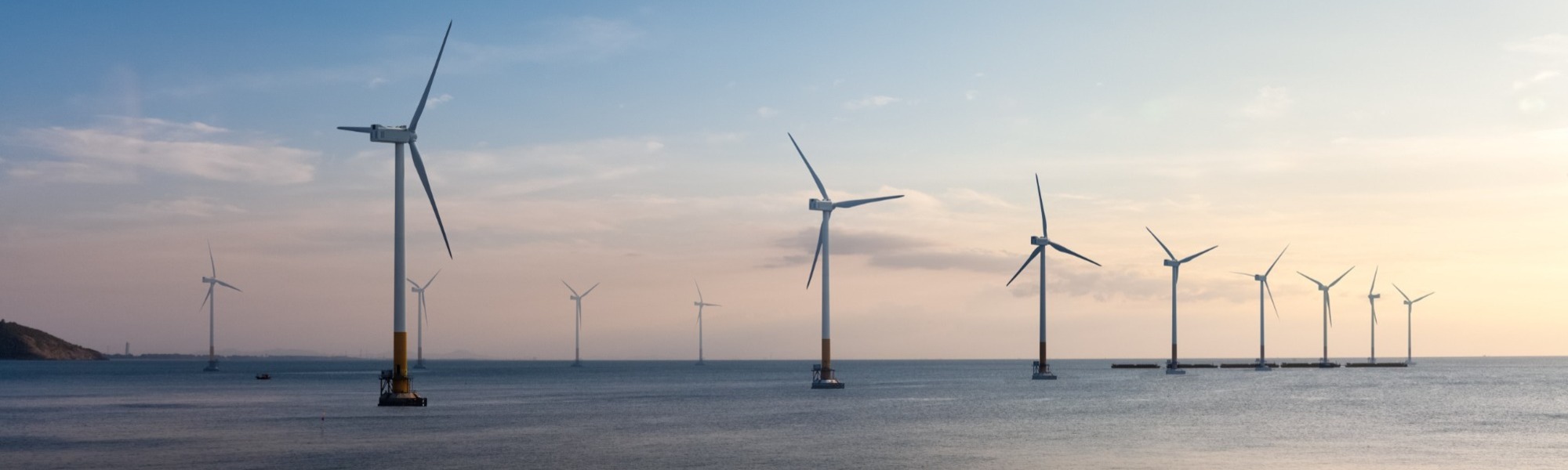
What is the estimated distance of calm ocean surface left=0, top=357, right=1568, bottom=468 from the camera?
63.5 meters

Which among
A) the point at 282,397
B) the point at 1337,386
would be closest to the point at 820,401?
the point at 282,397

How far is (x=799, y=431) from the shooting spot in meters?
84.8

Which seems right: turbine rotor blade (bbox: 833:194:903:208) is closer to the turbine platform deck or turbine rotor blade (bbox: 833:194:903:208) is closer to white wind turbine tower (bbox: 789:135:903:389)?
white wind turbine tower (bbox: 789:135:903:389)

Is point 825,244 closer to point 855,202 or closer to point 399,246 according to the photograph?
point 855,202

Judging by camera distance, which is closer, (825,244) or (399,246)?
(399,246)

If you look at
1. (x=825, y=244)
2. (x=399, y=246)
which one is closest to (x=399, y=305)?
(x=399, y=246)

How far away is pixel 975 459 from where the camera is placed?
208 feet

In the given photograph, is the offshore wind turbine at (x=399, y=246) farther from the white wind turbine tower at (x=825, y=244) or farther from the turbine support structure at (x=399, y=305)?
the white wind turbine tower at (x=825, y=244)

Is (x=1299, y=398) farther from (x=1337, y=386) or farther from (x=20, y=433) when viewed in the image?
(x=20, y=433)

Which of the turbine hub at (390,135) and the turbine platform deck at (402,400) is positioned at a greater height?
the turbine hub at (390,135)

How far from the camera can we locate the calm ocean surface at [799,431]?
63.5 metres

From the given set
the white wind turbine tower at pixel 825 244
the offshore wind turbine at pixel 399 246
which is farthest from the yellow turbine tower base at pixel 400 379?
the white wind turbine tower at pixel 825 244

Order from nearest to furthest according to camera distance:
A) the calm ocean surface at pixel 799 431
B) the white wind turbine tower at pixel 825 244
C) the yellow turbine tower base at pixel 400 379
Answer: the calm ocean surface at pixel 799 431 → the yellow turbine tower base at pixel 400 379 → the white wind turbine tower at pixel 825 244

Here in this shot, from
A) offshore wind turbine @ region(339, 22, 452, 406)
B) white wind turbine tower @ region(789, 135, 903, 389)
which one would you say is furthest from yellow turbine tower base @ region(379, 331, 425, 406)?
white wind turbine tower @ region(789, 135, 903, 389)
